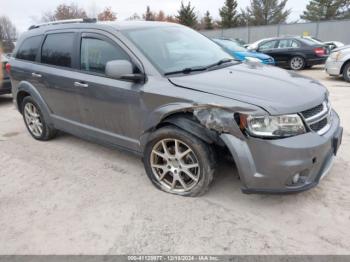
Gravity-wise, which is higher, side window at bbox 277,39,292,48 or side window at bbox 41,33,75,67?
side window at bbox 41,33,75,67

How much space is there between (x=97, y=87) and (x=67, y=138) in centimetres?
187

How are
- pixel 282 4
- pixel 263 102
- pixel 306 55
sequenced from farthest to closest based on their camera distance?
pixel 282 4 < pixel 306 55 < pixel 263 102

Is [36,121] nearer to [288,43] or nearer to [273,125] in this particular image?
[273,125]

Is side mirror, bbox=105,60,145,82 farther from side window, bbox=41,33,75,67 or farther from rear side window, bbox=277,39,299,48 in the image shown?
rear side window, bbox=277,39,299,48

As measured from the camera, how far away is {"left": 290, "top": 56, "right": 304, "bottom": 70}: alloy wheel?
41.8ft

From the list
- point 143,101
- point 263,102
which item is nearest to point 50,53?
point 143,101

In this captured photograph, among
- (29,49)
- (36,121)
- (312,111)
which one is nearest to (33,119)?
(36,121)

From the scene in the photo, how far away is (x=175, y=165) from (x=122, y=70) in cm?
110

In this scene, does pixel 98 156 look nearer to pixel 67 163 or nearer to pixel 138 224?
pixel 67 163

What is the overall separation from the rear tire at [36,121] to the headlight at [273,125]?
11.0 feet

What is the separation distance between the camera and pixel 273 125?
2615mm

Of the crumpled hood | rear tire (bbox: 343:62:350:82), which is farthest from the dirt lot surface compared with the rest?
rear tire (bbox: 343:62:350:82)

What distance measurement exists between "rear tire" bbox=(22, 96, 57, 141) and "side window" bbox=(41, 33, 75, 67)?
0.80m

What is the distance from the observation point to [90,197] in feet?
11.1
